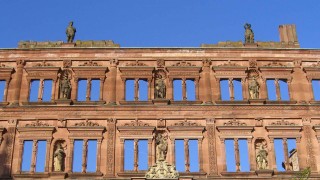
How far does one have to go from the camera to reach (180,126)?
35.6 metres

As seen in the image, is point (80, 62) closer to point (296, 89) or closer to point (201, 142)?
point (201, 142)

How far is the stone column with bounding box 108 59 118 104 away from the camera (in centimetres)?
3671

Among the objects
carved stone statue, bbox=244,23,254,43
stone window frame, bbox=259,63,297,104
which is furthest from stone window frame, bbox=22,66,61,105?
stone window frame, bbox=259,63,297,104

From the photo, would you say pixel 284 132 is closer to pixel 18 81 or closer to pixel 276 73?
pixel 276 73

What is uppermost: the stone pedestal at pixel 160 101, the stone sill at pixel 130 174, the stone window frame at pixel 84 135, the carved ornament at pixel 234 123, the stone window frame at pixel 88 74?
the stone window frame at pixel 88 74

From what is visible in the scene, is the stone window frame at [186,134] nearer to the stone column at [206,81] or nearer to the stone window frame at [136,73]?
the stone column at [206,81]

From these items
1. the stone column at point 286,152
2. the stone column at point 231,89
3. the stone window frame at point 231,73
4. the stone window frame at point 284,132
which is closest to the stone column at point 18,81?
the stone window frame at point 231,73

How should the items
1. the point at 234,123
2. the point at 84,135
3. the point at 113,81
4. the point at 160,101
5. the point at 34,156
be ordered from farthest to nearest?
the point at 113,81
the point at 160,101
the point at 234,123
the point at 84,135
the point at 34,156

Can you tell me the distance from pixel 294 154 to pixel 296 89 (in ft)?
16.6

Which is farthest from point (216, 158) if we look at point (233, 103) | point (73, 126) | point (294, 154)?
point (73, 126)

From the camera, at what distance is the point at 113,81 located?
37281mm

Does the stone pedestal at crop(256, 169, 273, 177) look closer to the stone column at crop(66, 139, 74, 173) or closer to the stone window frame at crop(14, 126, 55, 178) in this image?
the stone column at crop(66, 139, 74, 173)

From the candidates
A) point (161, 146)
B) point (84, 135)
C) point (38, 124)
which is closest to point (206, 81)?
point (161, 146)

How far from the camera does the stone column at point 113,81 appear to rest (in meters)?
36.7
